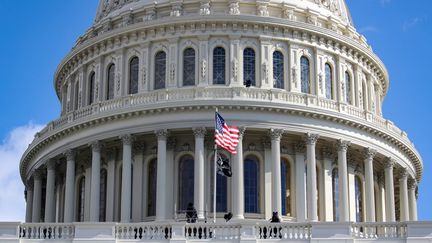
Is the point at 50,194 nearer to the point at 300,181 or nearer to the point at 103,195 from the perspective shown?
the point at 103,195

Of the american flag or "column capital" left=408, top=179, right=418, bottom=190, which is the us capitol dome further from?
the american flag

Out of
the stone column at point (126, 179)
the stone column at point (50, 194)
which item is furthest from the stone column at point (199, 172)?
the stone column at point (50, 194)

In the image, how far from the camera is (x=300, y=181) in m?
66.4

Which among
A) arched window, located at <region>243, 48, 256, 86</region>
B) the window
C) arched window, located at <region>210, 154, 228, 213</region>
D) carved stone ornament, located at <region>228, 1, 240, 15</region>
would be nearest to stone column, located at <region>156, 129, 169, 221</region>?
arched window, located at <region>210, 154, 228, 213</region>

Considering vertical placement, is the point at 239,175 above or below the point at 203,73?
below

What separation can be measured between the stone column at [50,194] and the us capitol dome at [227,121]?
0.14 m

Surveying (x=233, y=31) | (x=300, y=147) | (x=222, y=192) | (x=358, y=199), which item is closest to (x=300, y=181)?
(x=300, y=147)

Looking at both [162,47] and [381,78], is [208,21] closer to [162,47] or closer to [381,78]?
[162,47]

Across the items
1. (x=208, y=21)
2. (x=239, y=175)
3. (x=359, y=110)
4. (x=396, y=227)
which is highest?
(x=208, y=21)

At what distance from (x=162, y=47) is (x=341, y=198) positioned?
46.9 ft

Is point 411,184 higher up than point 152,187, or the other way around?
point 411,184

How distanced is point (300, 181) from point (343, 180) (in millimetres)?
2527

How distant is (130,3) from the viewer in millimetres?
75812

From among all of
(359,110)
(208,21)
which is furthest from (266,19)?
(359,110)
